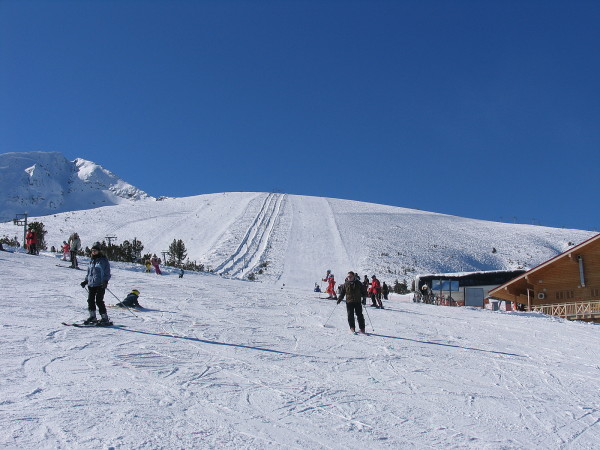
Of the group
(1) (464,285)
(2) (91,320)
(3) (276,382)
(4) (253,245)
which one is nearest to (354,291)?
(3) (276,382)

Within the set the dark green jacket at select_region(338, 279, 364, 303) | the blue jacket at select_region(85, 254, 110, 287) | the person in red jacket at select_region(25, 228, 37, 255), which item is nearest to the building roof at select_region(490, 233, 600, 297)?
the dark green jacket at select_region(338, 279, 364, 303)

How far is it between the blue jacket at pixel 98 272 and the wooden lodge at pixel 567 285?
74.4ft

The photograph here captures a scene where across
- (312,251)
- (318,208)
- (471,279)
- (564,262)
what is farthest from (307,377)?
(318,208)

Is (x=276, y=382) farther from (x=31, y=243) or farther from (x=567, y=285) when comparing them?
(x=567, y=285)

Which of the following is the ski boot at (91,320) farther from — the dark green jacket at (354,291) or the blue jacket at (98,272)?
the dark green jacket at (354,291)

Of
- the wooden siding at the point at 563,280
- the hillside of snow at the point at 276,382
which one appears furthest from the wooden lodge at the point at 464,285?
the hillside of snow at the point at 276,382

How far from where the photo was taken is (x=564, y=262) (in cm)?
2745

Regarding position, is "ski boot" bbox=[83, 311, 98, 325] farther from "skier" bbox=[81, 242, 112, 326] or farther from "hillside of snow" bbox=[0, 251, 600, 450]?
"hillside of snow" bbox=[0, 251, 600, 450]

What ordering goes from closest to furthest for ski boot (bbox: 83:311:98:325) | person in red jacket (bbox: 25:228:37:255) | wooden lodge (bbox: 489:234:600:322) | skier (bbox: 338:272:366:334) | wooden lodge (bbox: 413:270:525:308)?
ski boot (bbox: 83:311:98:325) → skier (bbox: 338:272:366:334) → person in red jacket (bbox: 25:228:37:255) → wooden lodge (bbox: 489:234:600:322) → wooden lodge (bbox: 413:270:525:308)

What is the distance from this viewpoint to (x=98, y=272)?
30.0ft

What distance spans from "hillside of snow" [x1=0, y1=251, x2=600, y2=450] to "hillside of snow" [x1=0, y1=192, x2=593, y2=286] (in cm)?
2362

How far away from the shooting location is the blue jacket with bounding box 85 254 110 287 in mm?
9117

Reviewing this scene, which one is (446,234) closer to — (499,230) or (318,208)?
(499,230)

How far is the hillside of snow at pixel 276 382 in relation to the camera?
443 cm
